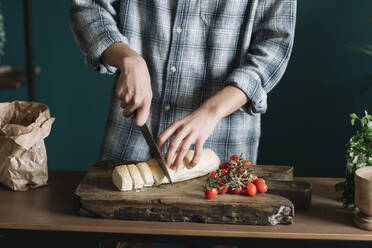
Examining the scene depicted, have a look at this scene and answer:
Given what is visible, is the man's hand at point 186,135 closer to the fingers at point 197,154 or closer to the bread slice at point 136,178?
the fingers at point 197,154

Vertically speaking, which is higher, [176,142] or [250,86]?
[250,86]

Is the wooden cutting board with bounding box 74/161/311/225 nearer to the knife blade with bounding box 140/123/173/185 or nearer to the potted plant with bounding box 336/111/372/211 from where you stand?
the knife blade with bounding box 140/123/173/185

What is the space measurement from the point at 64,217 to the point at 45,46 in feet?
7.15

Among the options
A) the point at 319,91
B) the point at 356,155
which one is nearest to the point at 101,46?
the point at 356,155

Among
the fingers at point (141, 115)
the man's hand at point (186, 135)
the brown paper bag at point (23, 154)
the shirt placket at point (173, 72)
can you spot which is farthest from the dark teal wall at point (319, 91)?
the brown paper bag at point (23, 154)

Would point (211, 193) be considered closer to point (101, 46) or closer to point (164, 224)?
point (164, 224)

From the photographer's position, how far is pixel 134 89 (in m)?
1.45

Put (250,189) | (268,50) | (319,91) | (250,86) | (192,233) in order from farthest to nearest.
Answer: (319,91), (268,50), (250,86), (250,189), (192,233)

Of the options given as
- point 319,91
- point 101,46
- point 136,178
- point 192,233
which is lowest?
point 192,233

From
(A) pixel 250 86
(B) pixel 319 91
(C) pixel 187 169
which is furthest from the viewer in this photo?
(B) pixel 319 91

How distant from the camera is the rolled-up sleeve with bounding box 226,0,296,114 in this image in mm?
1639

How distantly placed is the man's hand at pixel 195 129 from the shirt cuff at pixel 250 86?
0.15 feet

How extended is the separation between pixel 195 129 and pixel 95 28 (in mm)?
579

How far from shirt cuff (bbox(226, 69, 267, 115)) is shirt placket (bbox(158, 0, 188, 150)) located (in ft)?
0.89
